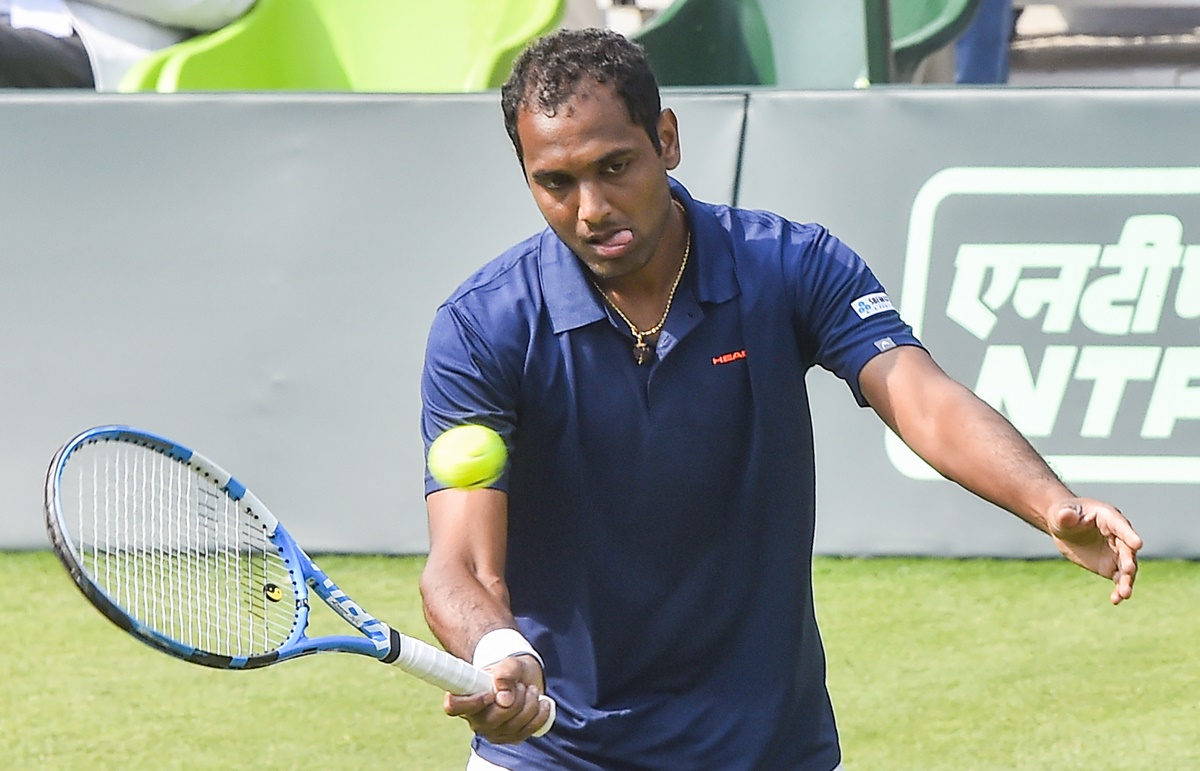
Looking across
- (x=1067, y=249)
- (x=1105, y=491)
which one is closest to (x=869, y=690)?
(x=1105, y=491)

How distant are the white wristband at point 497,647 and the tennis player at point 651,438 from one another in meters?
0.24

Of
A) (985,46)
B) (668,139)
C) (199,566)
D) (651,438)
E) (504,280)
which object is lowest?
(985,46)

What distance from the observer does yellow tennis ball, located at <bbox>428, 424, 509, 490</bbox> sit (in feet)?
9.90

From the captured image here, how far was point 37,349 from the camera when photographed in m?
6.85

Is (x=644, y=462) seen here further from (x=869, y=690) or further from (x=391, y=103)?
(x=391, y=103)

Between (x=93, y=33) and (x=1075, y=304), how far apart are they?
5.53 meters

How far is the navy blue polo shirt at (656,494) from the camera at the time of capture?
3.14 m

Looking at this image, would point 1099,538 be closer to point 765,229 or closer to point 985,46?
point 765,229

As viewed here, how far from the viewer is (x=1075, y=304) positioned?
252 inches

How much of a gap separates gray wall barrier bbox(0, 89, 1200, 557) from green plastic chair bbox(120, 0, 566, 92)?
2.82 m

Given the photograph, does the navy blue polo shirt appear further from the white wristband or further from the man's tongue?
the white wristband

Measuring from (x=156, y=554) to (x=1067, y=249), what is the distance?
372cm

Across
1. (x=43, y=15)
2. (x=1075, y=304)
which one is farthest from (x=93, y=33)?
(x=1075, y=304)

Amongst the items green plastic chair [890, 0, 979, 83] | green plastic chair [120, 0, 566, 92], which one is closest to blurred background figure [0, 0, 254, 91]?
green plastic chair [120, 0, 566, 92]
